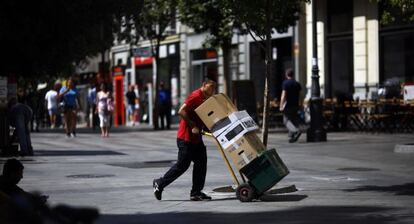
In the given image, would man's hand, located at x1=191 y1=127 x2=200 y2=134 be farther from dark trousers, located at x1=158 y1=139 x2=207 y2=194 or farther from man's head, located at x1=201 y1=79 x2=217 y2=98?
man's head, located at x1=201 y1=79 x2=217 y2=98

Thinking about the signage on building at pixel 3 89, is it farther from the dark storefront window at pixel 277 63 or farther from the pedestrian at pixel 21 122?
the dark storefront window at pixel 277 63

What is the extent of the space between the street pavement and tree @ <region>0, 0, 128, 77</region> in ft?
7.38

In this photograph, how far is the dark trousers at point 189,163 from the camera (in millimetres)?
12383

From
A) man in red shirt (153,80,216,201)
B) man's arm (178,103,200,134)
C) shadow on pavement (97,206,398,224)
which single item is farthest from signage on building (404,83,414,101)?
shadow on pavement (97,206,398,224)

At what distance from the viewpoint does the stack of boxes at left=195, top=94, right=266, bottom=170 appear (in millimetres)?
11938

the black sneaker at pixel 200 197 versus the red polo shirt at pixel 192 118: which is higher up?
the red polo shirt at pixel 192 118

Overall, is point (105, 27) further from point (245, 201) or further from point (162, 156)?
point (162, 156)

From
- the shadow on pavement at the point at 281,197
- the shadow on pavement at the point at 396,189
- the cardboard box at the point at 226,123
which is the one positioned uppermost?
the cardboard box at the point at 226,123

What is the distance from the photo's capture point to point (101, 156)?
67.7ft

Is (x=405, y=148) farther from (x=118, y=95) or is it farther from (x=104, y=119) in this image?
(x=118, y=95)

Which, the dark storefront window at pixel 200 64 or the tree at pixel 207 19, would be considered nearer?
the tree at pixel 207 19

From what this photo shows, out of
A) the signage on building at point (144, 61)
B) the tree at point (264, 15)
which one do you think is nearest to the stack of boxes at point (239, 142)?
the tree at point (264, 15)

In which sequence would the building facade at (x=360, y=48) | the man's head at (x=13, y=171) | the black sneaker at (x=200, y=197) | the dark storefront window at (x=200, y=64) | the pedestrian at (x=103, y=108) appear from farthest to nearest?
the dark storefront window at (x=200, y=64) → the building facade at (x=360, y=48) → the pedestrian at (x=103, y=108) → the black sneaker at (x=200, y=197) → the man's head at (x=13, y=171)

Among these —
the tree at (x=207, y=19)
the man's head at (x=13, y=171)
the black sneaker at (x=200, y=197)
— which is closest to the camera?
the man's head at (x=13, y=171)
